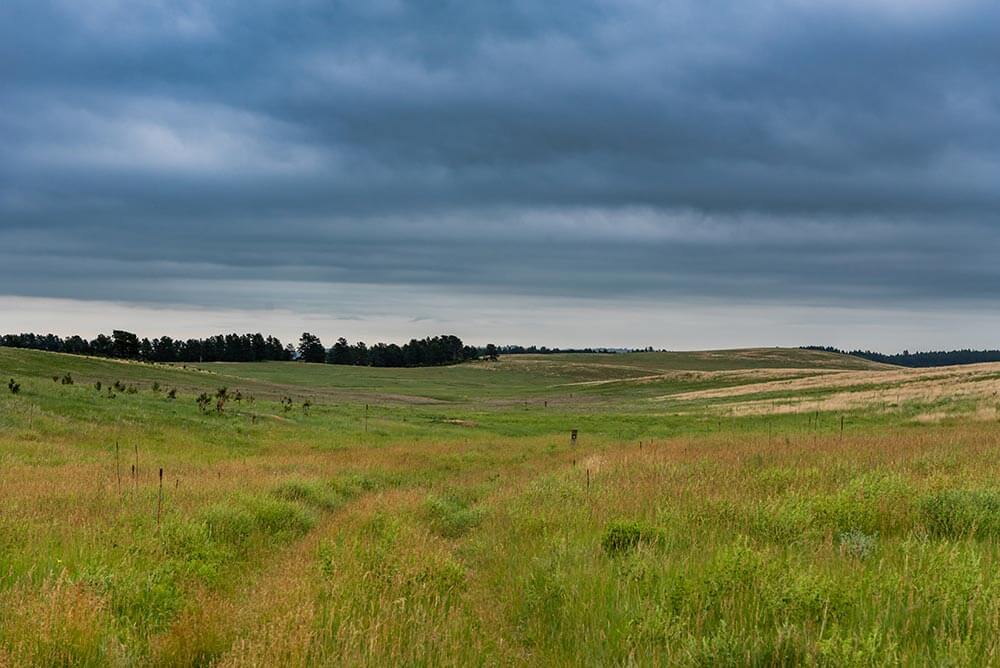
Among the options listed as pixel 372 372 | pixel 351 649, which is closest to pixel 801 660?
pixel 351 649

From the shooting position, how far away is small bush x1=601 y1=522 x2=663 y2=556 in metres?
8.25

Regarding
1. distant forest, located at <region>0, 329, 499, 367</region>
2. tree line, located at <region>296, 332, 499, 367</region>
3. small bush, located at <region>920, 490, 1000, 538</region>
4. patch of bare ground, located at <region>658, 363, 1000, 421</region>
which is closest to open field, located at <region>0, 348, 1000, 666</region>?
small bush, located at <region>920, 490, 1000, 538</region>

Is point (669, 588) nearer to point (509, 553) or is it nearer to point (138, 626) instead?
point (509, 553)

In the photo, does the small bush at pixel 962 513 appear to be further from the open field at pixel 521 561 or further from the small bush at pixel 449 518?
the small bush at pixel 449 518

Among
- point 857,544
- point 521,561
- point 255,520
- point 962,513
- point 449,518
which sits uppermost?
point 962,513

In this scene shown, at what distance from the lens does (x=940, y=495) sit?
904cm

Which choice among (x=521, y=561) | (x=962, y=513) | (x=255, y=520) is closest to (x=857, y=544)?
(x=962, y=513)

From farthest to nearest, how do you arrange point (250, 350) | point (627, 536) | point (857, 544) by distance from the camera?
point (250, 350) < point (627, 536) < point (857, 544)

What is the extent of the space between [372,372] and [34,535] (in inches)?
5176

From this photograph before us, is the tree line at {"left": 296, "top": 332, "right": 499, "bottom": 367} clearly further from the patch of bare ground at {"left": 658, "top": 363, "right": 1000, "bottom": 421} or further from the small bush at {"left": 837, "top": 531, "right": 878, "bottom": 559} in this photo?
the small bush at {"left": 837, "top": 531, "right": 878, "bottom": 559}

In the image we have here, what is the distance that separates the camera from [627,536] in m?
8.46

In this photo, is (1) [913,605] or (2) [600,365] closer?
(1) [913,605]

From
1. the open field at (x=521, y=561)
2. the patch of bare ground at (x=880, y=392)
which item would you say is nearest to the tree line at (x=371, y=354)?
the patch of bare ground at (x=880, y=392)

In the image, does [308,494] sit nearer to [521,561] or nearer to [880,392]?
[521,561]
